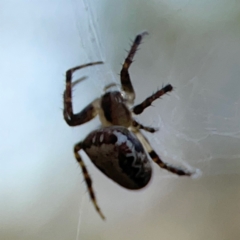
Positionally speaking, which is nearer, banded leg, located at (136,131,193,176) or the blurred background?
banded leg, located at (136,131,193,176)

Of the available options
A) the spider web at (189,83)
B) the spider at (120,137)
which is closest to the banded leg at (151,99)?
the spider at (120,137)

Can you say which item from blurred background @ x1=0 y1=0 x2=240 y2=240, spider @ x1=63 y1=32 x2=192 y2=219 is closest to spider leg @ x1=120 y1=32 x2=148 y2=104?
spider @ x1=63 y1=32 x2=192 y2=219

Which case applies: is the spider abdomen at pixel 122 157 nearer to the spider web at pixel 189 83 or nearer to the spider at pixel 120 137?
the spider at pixel 120 137

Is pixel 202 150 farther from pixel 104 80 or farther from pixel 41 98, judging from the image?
pixel 41 98

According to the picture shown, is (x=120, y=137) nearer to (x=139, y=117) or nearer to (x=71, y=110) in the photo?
(x=71, y=110)

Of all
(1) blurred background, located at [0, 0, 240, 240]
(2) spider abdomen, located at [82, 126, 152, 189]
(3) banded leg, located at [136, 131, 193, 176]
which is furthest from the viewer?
(1) blurred background, located at [0, 0, 240, 240]

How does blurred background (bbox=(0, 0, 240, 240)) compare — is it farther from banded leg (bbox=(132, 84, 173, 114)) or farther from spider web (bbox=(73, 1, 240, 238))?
banded leg (bbox=(132, 84, 173, 114))

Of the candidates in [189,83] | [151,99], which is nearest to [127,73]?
[151,99]
